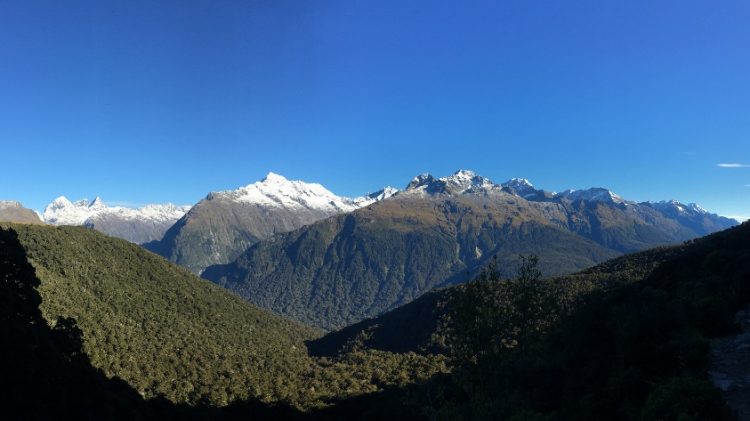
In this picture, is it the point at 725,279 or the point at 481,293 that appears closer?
the point at 725,279

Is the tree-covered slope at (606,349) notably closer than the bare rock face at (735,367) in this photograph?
No

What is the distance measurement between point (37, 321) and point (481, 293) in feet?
203

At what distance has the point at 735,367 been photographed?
3372 cm

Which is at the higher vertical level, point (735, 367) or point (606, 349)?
point (735, 367)

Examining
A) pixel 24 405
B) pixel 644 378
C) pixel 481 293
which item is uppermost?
pixel 481 293

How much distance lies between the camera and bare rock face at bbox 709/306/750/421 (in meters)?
29.4

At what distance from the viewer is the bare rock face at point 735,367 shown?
2936 centimetres

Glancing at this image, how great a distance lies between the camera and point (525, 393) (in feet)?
191

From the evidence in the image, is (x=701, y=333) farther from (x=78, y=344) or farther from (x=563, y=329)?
(x=78, y=344)

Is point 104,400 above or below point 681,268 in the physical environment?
below

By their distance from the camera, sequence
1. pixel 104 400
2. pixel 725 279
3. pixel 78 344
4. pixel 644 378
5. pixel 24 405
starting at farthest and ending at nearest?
pixel 78 344
pixel 104 400
pixel 725 279
pixel 24 405
pixel 644 378

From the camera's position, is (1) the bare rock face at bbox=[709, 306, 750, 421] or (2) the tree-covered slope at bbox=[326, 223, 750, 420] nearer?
(1) the bare rock face at bbox=[709, 306, 750, 421]


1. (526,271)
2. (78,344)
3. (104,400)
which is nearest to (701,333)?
(526,271)

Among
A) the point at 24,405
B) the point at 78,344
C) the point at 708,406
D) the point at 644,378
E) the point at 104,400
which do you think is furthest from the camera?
the point at 78,344
